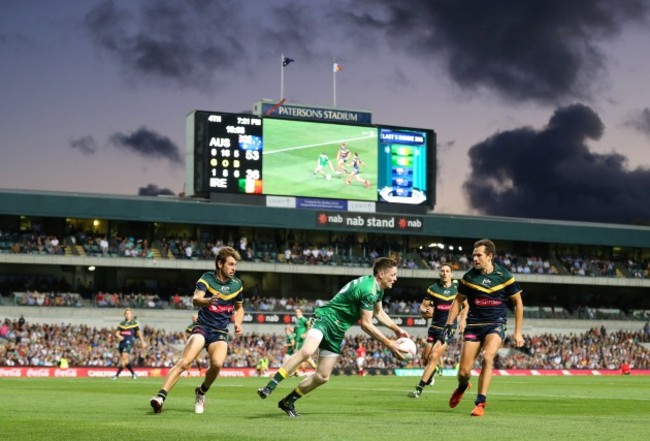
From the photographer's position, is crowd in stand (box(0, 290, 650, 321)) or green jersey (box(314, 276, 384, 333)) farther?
crowd in stand (box(0, 290, 650, 321))

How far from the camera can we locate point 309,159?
65875mm

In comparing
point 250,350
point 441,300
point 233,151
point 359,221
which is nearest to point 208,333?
point 441,300

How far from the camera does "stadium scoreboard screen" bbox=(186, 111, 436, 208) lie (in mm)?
64062

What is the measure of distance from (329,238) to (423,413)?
60.4m

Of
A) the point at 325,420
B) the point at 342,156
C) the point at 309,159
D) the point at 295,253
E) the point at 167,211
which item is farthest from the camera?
the point at 295,253

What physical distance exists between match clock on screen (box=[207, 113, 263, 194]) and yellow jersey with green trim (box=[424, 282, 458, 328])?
4029 centimetres

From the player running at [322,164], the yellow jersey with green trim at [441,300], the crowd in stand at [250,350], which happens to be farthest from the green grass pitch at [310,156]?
the yellow jersey with green trim at [441,300]

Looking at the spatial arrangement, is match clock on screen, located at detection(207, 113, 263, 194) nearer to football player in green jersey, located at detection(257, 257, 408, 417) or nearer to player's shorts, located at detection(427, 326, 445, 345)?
player's shorts, located at detection(427, 326, 445, 345)

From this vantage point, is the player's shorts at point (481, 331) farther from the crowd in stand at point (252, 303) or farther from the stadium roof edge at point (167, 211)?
the stadium roof edge at point (167, 211)

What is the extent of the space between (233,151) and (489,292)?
48.8 m

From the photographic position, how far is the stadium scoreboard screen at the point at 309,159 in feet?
210

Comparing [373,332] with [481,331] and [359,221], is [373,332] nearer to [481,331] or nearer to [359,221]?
[481,331]

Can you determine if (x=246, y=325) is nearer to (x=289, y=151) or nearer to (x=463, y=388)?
(x=289, y=151)

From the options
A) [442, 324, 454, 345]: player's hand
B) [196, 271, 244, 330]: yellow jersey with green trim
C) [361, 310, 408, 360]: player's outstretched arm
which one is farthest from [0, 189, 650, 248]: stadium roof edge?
[361, 310, 408, 360]: player's outstretched arm
